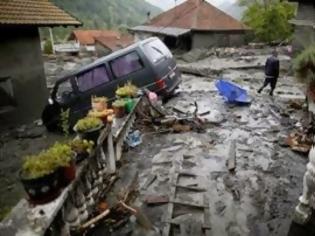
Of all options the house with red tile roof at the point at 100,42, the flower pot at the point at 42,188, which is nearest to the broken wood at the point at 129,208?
the flower pot at the point at 42,188

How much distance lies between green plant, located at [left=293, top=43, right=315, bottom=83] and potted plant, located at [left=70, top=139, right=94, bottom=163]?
2.93 meters

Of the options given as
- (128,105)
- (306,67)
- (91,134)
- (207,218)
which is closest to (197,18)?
(128,105)

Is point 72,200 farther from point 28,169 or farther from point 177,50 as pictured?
point 177,50

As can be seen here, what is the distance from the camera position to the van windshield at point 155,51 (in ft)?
31.5

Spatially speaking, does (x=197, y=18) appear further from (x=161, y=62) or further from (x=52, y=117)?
(x=52, y=117)

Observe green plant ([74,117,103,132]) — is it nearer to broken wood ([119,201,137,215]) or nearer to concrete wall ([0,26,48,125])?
broken wood ([119,201,137,215])

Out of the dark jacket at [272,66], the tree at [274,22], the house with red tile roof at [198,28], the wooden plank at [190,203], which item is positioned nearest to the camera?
the wooden plank at [190,203]

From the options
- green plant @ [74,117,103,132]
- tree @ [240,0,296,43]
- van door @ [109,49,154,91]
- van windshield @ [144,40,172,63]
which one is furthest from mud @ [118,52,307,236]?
tree @ [240,0,296,43]

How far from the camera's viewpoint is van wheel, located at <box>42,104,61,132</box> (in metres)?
10.6

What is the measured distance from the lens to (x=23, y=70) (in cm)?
1170

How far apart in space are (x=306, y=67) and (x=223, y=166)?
2.31m

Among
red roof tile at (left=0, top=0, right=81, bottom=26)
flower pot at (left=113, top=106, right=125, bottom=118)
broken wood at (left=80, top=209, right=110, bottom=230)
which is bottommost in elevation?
broken wood at (left=80, top=209, right=110, bottom=230)

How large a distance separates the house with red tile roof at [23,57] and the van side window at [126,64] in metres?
3.37

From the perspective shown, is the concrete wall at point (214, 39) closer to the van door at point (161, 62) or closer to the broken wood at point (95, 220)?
the van door at point (161, 62)
